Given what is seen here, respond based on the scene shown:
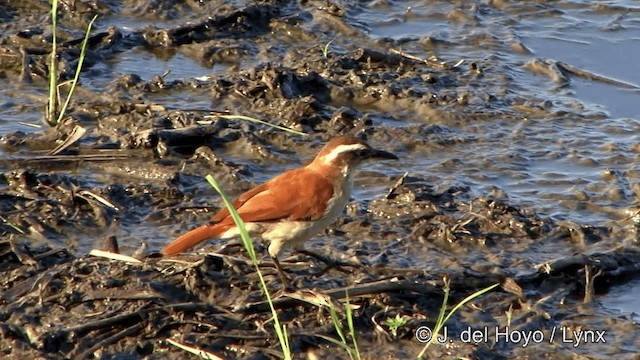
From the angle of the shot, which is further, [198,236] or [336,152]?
[336,152]

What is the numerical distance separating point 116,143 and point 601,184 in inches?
142

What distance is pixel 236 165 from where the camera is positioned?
9.78m

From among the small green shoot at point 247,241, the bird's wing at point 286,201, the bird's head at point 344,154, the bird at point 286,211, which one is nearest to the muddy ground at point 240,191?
the bird at point 286,211

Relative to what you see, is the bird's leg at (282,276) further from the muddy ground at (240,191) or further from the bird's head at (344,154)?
the bird's head at (344,154)

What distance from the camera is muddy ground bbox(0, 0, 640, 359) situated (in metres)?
7.53

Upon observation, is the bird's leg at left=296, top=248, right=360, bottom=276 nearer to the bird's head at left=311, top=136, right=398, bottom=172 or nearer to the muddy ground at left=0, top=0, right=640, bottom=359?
the muddy ground at left=0, top=0, right=640, bottom=359

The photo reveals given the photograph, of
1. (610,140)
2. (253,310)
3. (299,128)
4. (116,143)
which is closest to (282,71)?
(299,128)

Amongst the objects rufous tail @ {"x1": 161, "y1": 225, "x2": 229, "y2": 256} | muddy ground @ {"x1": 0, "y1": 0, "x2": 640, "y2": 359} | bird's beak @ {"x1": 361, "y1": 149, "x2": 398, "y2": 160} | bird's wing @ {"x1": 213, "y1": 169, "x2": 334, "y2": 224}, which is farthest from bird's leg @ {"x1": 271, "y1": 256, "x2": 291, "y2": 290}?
bird's beak @ {"x1": 361, "y1": 149, "x2": 398, "y2": 160}

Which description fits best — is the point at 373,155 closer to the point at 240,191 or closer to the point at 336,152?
the point at 336,152

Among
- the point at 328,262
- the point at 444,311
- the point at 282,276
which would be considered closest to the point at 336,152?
the point at 328,262

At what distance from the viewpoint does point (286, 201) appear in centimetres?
795

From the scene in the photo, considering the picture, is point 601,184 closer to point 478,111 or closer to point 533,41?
point 478,111

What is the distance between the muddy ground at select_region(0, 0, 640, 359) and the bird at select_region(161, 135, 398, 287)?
9.2 inches

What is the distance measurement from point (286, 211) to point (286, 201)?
0.08 metres
